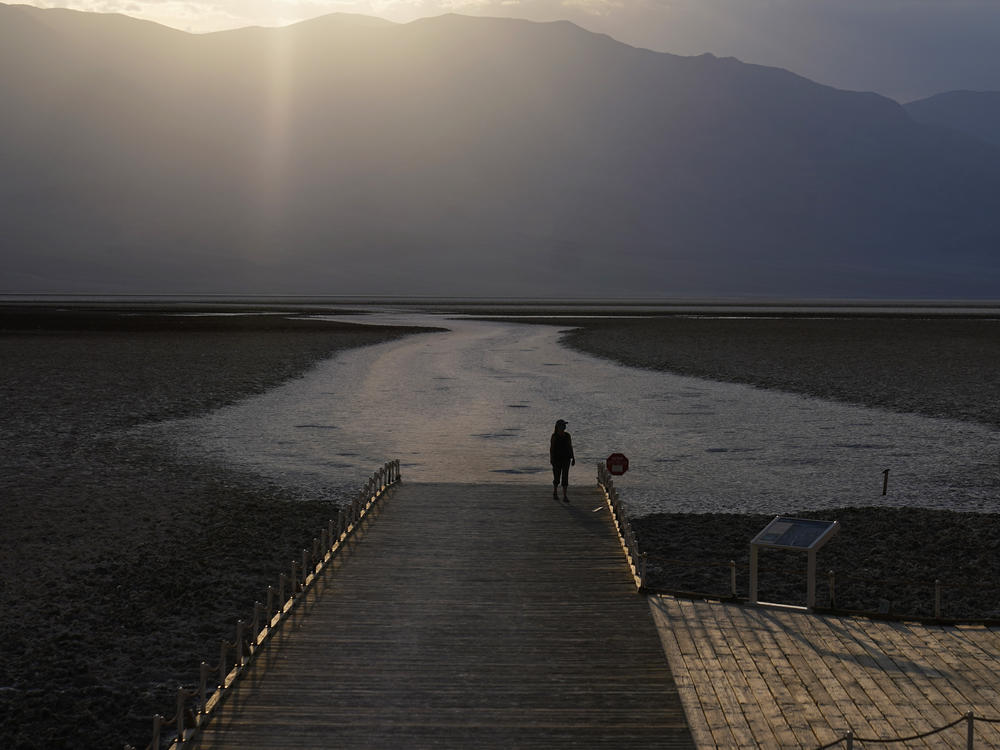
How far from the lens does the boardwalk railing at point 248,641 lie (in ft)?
33.3

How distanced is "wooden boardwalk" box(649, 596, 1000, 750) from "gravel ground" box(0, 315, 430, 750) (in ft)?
20.7

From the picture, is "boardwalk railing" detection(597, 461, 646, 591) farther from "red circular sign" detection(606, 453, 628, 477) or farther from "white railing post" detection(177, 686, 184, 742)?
"white railing post" detection(177, 686, 184, 742)

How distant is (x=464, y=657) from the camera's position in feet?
39.3

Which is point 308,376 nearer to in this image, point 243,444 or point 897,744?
point 243,444

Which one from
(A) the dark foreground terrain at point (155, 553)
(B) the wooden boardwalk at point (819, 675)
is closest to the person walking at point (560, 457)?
(A) the dark foreground terrain at point (155, 553)

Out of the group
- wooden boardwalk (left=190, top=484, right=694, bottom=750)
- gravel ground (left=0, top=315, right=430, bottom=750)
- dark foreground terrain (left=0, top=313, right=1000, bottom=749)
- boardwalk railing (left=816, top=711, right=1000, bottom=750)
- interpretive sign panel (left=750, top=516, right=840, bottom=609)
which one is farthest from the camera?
dark foreground terrain (left=0, top=313, right=1000, bottom=749)

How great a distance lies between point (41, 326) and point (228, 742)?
8749 centimetres

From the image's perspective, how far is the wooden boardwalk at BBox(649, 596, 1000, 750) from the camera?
394 inches

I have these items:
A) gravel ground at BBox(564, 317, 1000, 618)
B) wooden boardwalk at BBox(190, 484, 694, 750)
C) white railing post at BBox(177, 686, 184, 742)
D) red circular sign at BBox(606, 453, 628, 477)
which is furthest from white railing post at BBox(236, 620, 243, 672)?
red circular sign at BBox(606, 453, 628, 477)

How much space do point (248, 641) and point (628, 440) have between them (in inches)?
794

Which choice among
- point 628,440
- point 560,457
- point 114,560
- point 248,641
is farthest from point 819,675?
point 628,440

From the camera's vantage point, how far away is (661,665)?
11.7 m

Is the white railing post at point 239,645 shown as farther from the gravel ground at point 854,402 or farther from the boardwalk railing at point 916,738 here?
the gravel ground at point 854,402

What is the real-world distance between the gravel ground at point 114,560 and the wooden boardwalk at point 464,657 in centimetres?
195
